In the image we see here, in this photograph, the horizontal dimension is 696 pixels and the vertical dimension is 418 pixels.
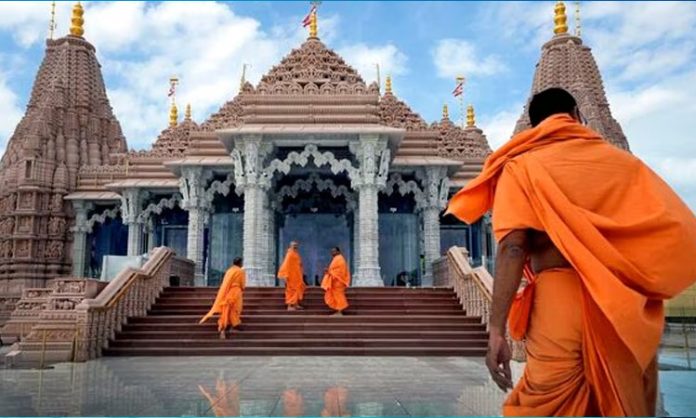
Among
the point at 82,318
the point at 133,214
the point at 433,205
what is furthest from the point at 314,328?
the point at 133,214

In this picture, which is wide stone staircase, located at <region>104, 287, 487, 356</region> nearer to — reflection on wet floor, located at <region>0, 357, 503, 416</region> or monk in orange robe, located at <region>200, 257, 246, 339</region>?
monk in orange robe, located at <region>200, 257, 246, 339</region>

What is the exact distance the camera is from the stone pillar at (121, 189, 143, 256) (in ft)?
71.7

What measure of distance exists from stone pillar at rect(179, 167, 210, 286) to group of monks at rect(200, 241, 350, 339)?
676 centimetres

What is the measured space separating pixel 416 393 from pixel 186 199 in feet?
49.5

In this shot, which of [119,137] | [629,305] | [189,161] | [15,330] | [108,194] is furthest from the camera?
[119,137]

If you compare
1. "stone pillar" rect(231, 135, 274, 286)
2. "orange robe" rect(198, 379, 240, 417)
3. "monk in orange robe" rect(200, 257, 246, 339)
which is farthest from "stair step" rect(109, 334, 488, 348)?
"stone pillar" rect(231, 135, 274, 286)

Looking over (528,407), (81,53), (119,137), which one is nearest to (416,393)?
(528,407)

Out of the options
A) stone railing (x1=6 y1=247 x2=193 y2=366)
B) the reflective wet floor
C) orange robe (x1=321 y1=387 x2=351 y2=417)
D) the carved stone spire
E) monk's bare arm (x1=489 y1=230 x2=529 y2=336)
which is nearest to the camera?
monk's bare arm (x1=489 y1=230 x2=529 y2=336)

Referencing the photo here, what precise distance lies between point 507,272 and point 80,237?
2438 cm

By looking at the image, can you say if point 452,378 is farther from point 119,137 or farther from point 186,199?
point 119,137

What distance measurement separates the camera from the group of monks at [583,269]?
2234mm

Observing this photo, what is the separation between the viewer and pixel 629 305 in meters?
2.18

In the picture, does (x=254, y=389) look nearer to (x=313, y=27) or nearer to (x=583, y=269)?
(x=583, y=269)

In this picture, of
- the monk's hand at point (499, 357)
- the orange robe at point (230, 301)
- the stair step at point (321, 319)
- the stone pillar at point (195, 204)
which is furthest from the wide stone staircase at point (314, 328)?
the monk's hand at point (499, 357)
